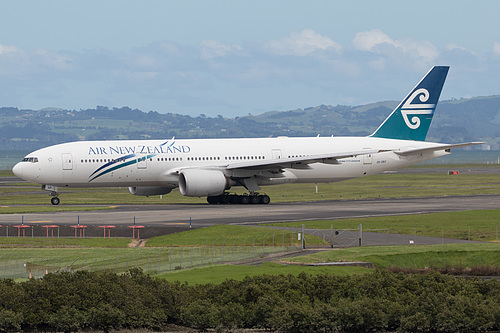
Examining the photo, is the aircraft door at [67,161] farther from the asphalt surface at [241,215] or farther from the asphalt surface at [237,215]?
the asphalt surface at [241,215]

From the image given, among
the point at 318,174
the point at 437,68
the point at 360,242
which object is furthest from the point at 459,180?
the point at 360,242

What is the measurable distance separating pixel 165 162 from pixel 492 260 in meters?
32.4

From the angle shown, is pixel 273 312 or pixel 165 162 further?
pixel 165 162

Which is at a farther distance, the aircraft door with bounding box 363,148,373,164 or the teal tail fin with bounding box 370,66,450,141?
the teal tail fin with bounding box 370,66,450,141

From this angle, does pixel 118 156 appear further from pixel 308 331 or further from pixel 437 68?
pixel 308 331

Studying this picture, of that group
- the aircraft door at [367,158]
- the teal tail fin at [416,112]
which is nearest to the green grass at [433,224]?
the aircraft door at [367,158]

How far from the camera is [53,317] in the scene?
25141 mm

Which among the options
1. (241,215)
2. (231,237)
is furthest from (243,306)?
(241,215)

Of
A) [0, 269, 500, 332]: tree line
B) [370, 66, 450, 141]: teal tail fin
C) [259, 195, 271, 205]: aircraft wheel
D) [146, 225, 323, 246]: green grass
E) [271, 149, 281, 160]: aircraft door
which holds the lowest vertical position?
[0, 269, 500, 332]: tree line

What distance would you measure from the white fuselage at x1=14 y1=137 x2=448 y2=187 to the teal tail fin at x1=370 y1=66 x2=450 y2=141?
1361 mm

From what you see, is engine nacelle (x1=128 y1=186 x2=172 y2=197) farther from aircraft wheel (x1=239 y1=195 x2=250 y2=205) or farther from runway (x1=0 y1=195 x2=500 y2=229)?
aircraft wheel (x1=239 y1=195 x2=250 y2=205)

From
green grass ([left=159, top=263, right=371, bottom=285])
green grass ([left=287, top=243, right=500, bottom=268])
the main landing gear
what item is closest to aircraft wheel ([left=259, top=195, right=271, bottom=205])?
the main landing gear

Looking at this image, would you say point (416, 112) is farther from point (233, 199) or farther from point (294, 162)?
point (233, 199)

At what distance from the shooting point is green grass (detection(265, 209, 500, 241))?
1864 inches
